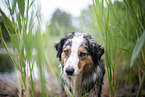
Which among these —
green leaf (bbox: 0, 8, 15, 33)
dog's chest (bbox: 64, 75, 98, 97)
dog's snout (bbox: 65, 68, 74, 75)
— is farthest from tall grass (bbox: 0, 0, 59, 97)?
dog's chest (bbox: 64, 75, 98, 97)

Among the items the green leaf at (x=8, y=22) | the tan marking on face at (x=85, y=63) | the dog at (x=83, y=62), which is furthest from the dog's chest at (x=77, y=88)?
the green leaf at (x=8, y=22)

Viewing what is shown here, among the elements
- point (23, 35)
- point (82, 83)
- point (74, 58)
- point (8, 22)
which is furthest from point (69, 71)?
point (8, 22)

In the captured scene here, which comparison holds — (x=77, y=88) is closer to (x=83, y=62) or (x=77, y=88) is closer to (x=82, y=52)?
(x=83, y=62)

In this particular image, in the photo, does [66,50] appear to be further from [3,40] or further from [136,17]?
[136,17]

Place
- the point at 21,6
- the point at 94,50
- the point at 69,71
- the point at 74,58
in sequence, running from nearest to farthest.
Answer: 1. the point at 21,6
2. the point at 69,71
3. the point at 74,58
4. the point at 94,50

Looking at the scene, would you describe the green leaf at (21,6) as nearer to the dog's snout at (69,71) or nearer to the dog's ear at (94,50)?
the dog's snout at (69,71)

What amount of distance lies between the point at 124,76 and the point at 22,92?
2011 millimetres

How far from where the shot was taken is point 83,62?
1.17 meters

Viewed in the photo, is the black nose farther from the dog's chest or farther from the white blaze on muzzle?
the dog's chest

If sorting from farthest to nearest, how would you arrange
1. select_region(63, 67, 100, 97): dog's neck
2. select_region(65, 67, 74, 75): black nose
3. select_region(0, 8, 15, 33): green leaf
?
1. select_region(63, 67, 100, 97): dog's neck
2. select_region(65, 67, 74, 75): black nose
3. select_region(0, 8, 15, 33): green leaf

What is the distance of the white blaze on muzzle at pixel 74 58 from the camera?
3.34ft

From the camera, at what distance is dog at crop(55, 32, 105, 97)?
3.82 feet

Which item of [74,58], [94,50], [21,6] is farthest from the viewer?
[94,50]

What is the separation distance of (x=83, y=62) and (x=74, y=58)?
0.42 feet
